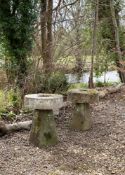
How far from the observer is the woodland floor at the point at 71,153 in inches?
183

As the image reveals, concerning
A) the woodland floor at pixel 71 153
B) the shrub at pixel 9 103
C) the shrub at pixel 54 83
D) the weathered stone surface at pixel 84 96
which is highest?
the shrub at pixel 54 83

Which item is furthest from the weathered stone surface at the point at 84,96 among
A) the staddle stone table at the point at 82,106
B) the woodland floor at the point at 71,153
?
the woodland floor at the point at 71,153

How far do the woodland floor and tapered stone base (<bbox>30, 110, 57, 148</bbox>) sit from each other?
11 centimetres

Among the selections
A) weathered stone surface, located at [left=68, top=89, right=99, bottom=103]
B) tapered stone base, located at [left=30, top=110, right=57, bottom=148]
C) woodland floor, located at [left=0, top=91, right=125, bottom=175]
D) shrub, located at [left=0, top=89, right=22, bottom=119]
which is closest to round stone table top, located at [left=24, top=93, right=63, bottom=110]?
tapered stone base, located at [left=30, top=110, right=57, bottom=148]

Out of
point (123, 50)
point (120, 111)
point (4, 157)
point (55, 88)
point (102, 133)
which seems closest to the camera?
point (4, 157)

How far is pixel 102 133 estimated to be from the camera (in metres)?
6.25

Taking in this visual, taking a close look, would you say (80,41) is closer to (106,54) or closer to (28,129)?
(106,54)

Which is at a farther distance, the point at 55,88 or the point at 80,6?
the point at 80,6

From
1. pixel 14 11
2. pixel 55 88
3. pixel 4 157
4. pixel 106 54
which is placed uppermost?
pixel 14 11

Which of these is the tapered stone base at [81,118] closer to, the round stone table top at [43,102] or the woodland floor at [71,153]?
the woodland floor at [71,153]

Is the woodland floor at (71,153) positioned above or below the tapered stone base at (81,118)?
below

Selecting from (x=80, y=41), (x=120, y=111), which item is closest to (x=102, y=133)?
(x=120, y=111)

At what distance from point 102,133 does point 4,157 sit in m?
1.89

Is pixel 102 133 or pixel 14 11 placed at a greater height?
pixel 14 11
